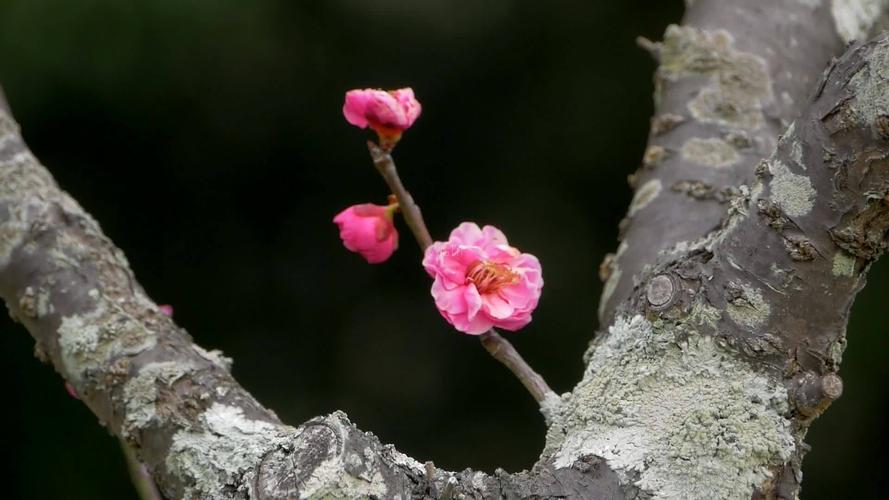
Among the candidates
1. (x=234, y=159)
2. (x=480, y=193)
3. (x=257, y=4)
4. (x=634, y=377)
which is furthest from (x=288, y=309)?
(x=634, y=377)

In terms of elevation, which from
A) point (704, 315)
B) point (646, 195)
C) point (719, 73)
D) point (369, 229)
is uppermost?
point (719, 73)

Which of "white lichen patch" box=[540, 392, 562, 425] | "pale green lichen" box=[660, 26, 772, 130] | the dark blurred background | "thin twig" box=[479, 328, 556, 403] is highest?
the dark blurred background

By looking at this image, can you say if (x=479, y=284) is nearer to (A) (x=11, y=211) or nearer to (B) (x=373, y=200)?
(A) (x=11, y=211)

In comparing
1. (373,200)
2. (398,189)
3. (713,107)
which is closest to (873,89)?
(398,189)

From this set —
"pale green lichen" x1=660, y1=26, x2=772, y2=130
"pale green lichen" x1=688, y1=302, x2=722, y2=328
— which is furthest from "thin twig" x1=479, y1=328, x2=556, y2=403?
"pale green lichen" x1=660, y1=26, x2=772, y2=130

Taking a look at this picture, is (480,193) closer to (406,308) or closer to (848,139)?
(406,308)

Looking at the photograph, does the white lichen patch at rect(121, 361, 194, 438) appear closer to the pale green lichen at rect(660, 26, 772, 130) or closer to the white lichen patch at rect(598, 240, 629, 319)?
the white lichen patch at rect(598, 240, 629, 319)
